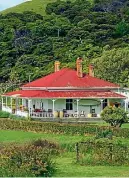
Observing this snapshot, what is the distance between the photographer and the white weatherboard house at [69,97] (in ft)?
148

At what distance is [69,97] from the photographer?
45.0 metres

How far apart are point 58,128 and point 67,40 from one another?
74034 mm

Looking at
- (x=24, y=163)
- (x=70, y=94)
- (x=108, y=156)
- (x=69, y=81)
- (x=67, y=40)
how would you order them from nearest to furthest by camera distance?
(x=24, y=163)
(x=108, y=156)
(x=70, y=94)
(x=69, y=81)
(x=67, y=40)

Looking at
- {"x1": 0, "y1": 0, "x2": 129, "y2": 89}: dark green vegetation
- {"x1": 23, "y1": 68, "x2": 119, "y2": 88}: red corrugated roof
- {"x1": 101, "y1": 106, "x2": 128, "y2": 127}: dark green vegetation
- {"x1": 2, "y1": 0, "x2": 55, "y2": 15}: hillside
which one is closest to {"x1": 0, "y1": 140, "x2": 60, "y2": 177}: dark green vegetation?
{"x1": 101, "y1": 106, "x2": 128, "y2": 127}: dark green vegetation

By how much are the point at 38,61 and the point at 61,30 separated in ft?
81.0

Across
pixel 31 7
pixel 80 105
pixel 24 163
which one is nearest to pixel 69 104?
pixel 80 105

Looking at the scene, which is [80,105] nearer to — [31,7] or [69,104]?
[69,104]

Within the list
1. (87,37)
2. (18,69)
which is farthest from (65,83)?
(87,37)

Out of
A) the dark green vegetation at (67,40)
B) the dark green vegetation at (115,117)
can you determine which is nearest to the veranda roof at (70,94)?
the dark green vegetation at (115,117)

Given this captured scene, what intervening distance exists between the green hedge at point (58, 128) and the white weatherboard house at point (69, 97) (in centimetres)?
515

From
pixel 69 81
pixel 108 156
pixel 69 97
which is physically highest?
pixel 69 81

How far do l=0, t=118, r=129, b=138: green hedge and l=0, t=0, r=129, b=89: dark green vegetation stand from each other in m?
31.3

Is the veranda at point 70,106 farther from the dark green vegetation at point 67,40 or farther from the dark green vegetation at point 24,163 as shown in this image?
the dark green vegetation at point 24,163

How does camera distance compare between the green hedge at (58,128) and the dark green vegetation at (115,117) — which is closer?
the green hedge at (58,128)
